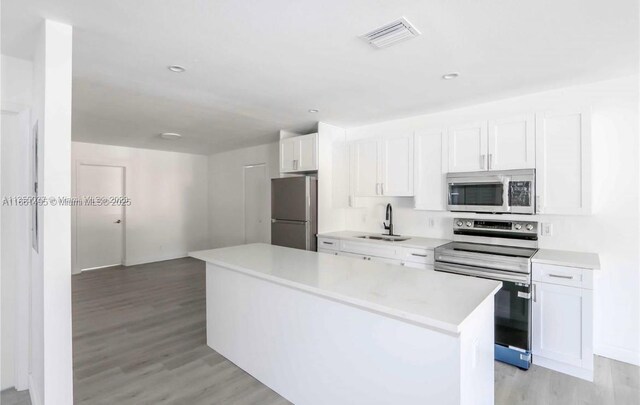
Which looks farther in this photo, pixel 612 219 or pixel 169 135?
pixel 169 135

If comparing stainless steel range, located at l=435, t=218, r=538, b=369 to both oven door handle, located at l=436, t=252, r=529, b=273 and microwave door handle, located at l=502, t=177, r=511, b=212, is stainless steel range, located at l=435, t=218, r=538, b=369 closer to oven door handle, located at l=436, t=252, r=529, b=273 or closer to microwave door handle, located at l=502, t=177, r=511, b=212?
oven door handle, located at l=436, t=252, r=529, b=273

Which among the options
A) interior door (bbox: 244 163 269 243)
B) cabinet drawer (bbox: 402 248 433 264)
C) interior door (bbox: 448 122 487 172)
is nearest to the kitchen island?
cabinet drawer (bbox: 402 248 433 264)

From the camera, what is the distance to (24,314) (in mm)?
2365

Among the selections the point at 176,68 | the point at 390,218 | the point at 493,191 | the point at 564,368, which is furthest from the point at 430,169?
the point at 176,68

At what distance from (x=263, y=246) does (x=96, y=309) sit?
7.81ft

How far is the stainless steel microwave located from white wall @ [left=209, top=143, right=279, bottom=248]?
350 centimetres

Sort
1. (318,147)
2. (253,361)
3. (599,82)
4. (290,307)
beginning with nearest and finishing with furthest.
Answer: (290,307)
(253,361)
(599,82)
(318,147)

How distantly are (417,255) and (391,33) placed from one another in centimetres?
219

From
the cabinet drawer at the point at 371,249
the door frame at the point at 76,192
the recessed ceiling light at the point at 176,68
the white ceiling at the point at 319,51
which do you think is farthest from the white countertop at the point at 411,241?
the door frame at the point at 76,192

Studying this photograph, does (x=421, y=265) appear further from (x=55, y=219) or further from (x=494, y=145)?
(x=55, y=219)

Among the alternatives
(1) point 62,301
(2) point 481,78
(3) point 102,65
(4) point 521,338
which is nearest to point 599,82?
(2) point 481,78

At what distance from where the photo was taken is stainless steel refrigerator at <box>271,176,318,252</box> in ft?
13.6

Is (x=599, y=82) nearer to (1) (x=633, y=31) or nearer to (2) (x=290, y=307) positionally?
(1) (x=633, y=31)

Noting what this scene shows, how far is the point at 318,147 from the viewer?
422 centimetres
